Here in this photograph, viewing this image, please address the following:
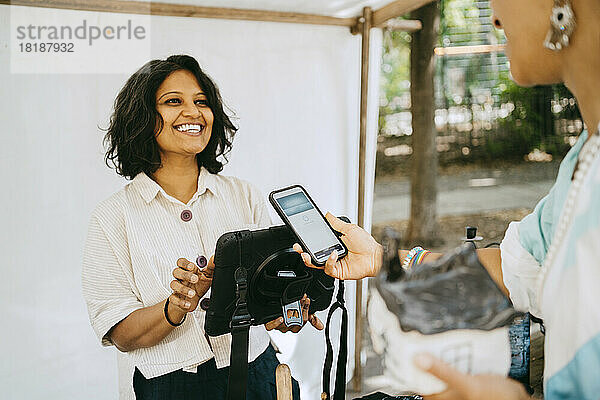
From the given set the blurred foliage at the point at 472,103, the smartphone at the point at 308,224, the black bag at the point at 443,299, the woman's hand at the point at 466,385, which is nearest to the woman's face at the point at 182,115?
the smartphone at the point at 308,224

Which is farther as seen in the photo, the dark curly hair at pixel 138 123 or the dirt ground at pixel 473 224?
the dirt ground at pixel 473 224

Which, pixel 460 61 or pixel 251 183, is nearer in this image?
pixel 251 183

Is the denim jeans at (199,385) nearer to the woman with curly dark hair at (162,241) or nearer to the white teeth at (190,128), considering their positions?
the woman with curly dark hair at (162,241)

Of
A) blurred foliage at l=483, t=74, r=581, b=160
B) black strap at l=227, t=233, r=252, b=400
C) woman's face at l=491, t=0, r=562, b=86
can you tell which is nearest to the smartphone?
black strap at l=227, t=233, r=252, b=400

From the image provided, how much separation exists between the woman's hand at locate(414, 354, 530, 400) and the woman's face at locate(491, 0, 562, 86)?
1.30 feet

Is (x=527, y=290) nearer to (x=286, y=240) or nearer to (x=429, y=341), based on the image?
(x=429, y=341)

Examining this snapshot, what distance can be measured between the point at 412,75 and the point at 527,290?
3266 mm

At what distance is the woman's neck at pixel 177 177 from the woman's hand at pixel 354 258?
1.45 ft

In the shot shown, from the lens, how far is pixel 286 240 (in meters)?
1.47

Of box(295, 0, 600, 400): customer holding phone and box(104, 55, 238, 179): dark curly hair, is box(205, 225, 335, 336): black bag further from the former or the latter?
box(295, 0, 600, 400): customer holding phone

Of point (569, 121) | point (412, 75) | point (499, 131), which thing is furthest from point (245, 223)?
point (499, 131)

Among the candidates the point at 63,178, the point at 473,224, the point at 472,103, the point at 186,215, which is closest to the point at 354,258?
the point at 186,215

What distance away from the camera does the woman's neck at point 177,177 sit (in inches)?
64.2

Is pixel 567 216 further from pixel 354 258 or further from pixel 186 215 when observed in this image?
pixel 186 215
